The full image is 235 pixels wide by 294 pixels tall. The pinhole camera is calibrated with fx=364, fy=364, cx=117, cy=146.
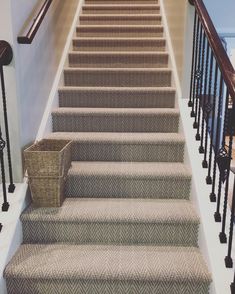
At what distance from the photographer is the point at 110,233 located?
7.25 ft

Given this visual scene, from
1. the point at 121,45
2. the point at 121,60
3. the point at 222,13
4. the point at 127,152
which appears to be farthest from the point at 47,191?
the point at 222,13

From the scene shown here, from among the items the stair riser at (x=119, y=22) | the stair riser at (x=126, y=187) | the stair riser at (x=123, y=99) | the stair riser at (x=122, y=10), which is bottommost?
the stair riser at (x=126, y=187)

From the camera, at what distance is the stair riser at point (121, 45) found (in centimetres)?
390

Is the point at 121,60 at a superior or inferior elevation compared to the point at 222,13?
inferior

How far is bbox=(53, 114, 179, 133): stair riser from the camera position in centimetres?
289

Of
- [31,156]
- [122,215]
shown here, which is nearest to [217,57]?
[122,215]

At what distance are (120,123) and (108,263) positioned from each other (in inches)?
49.4

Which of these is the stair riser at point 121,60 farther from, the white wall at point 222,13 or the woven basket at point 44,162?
the white wall at point 222,13

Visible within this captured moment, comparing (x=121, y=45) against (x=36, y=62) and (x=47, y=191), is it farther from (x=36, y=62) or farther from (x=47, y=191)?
(x=47, y=191)

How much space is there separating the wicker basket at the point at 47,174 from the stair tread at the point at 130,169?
0.62 ft

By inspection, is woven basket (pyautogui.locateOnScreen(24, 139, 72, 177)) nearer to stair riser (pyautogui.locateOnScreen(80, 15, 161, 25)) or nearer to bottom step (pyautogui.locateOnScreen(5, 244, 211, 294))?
bottom step (pyautogui.locateOnScreen(5, 244, 211, 294))

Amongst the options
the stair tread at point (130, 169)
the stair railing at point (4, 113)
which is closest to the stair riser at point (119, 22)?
the stair tread at point (130, 169)

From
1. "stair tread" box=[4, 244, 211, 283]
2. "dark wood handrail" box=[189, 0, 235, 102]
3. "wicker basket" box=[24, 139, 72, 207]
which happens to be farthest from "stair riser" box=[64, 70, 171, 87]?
"stair tread" box=[4, 244, 211, 283]

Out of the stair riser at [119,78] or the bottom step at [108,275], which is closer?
the bottom step at [108,275]
